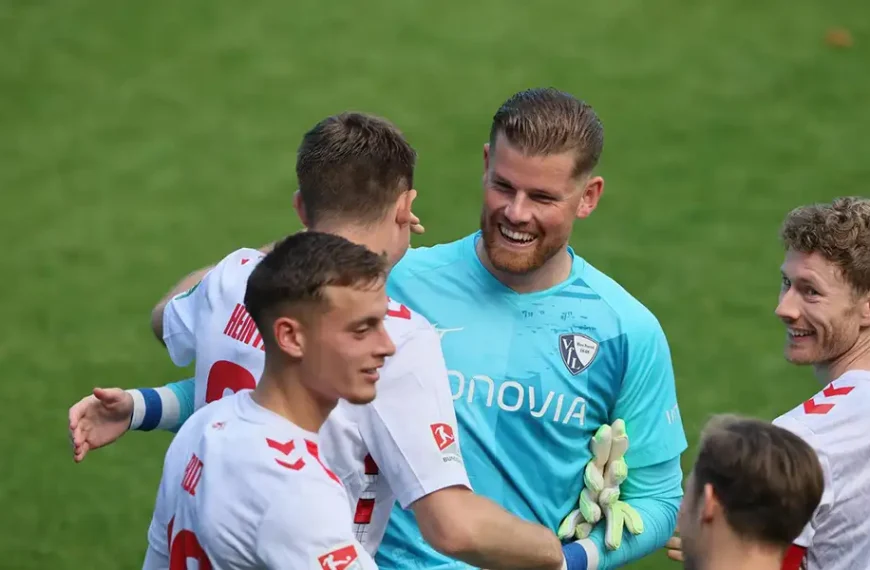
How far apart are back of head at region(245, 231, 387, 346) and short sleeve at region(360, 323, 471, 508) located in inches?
12.2

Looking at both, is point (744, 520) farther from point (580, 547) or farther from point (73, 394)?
point (73, 394)

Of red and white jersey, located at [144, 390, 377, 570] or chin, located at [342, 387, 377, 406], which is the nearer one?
red and white jersey, located at [144, 390, 377, 570]

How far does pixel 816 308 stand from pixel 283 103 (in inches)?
298

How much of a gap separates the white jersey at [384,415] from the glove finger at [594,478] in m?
0.70

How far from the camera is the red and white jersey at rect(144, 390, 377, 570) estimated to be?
120 inches

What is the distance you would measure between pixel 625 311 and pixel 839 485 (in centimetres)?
91

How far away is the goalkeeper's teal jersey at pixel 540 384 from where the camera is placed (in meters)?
4.23

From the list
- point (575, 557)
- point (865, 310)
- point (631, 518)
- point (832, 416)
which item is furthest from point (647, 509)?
point (865, 310)

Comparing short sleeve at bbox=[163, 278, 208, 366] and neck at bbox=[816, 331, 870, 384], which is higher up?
short sleeve at bbox=[163, 278, 208, 366]

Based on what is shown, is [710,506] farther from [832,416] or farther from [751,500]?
[832,416]

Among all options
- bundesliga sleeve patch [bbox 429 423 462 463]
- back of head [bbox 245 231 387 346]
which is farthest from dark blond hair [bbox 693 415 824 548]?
back of head [bbox 245 231 387 346]

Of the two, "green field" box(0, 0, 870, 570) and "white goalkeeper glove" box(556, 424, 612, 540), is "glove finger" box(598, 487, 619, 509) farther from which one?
"green field" box(0, 0, 870, 570)

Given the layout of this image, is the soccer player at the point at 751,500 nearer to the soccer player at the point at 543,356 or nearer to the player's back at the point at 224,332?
the soccer player at the point at 543,356

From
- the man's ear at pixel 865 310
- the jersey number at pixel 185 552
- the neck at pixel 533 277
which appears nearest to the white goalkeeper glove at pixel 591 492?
the neck at pixel 533 277
